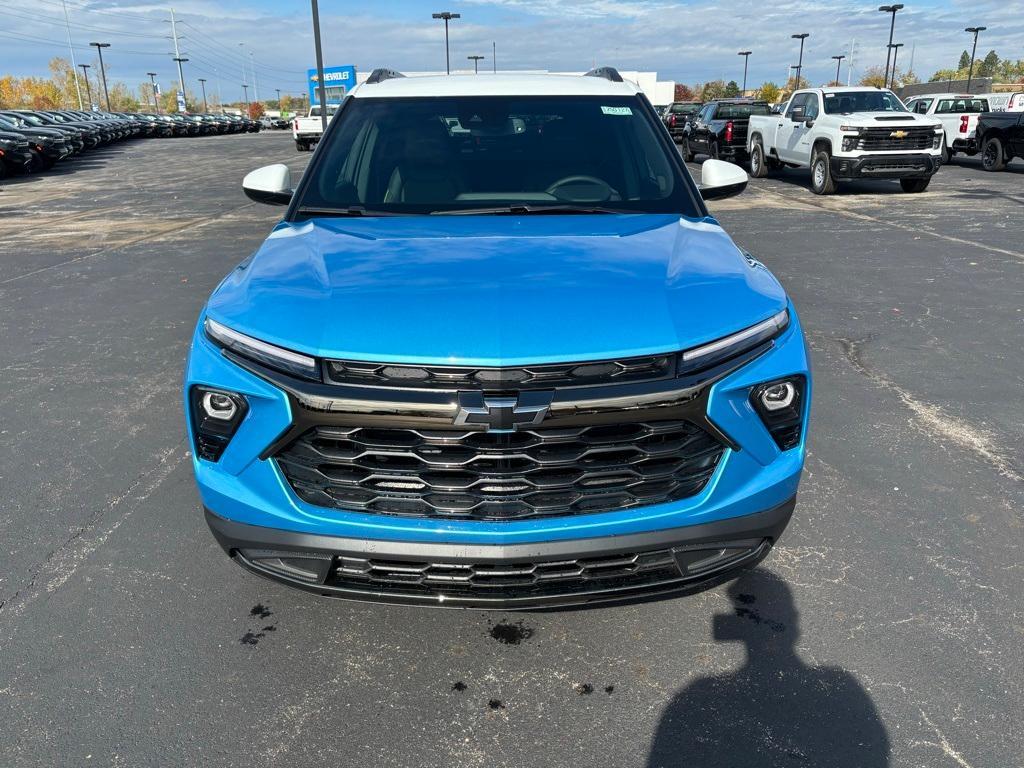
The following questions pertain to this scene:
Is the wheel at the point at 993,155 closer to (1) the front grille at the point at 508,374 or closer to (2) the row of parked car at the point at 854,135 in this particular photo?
(2) the row of parked car at the point at 854,135

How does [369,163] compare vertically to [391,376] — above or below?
above

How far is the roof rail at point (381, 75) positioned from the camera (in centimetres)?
436

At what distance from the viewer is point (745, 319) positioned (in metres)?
2.30

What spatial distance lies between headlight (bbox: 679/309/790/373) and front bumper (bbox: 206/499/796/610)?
1.50 feet

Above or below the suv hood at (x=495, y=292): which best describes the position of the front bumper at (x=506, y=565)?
below

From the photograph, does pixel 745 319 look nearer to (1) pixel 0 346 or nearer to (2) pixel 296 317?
(2) pixel 296 317

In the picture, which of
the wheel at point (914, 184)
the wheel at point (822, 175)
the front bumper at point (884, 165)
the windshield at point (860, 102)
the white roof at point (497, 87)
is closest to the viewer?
the white roof at point (497, 87)

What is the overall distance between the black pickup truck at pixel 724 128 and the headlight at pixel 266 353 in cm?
2007

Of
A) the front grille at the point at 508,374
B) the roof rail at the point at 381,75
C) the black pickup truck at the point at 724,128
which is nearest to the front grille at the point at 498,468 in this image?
the front grille at the point at 508,374

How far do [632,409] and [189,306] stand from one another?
617cm

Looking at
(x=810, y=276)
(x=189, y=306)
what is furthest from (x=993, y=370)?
(x=189, y=306)

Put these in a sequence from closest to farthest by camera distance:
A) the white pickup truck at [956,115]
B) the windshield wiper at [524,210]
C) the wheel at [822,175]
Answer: the windshield wiper at [524,210], the wheel at [822,175], the white pickup truck at [956,115]

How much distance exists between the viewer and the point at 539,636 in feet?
8.77

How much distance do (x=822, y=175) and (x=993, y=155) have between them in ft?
24.1
